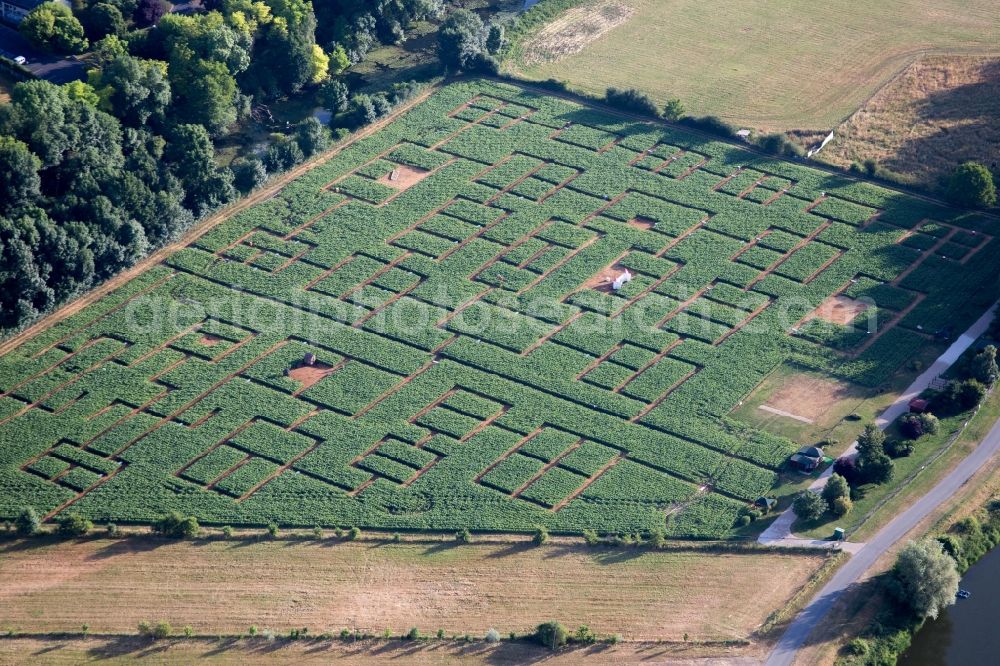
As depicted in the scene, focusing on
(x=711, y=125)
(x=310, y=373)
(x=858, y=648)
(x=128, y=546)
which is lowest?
(x=128, y=546)

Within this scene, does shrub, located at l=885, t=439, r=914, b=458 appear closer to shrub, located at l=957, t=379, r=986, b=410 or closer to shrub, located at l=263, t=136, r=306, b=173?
shrub, located at l=957, t=379, r=986, b=410

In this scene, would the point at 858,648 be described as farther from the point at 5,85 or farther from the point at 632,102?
the point at 5,85

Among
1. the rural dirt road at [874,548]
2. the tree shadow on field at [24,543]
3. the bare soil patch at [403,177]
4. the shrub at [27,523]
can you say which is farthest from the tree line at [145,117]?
the rural dirt road at [874,548]

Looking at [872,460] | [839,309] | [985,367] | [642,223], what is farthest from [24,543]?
[985,367]

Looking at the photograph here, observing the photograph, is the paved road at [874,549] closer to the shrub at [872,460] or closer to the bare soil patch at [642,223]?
the shrub at [872,460]

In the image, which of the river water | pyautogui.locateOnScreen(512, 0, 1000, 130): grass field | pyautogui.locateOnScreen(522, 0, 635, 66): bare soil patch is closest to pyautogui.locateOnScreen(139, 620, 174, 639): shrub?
the river water

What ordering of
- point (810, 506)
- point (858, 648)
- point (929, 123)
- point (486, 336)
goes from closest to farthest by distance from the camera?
point (858, 648) < point (810, 506) < point (486, 336) < point (929, 123)
